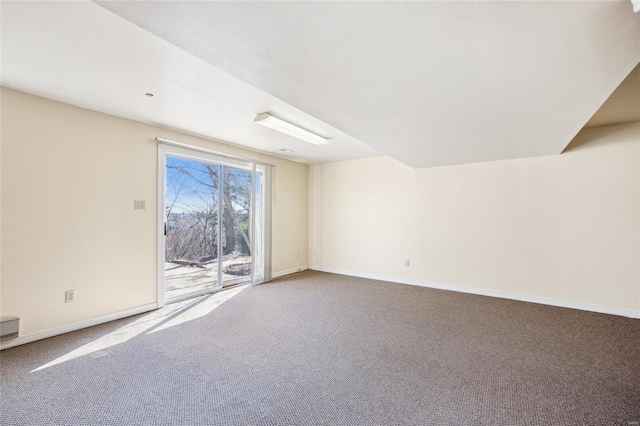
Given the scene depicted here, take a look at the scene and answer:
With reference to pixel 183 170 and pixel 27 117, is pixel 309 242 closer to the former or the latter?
pixel 183 170

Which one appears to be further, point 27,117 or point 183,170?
point 183,170

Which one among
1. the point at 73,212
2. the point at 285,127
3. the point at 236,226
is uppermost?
the point at 285,127

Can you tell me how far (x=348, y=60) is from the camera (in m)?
1.69

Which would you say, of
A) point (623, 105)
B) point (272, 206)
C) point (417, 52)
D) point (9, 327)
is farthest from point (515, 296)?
point (9, 327)

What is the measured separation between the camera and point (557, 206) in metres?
3.95

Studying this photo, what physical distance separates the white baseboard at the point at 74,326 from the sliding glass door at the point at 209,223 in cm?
36

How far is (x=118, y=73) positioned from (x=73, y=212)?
169cm

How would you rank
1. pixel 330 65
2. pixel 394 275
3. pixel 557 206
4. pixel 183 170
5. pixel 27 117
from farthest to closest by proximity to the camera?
pixel 394 275, pixel 183 170, pixel 557 206, pixel 27 117, pixel 330 65

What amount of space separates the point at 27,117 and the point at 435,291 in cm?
571

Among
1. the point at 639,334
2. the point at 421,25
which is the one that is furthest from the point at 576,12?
the point at 639,334

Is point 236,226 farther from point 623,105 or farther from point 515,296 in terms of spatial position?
point 623,105

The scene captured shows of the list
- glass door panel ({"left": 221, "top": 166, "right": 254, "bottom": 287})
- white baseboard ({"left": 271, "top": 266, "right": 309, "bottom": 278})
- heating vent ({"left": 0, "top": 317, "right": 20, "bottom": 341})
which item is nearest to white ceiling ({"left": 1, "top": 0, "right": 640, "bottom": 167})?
glass door panel ({"left": 221, "top": 166, "right": 254, "bottom": 287})

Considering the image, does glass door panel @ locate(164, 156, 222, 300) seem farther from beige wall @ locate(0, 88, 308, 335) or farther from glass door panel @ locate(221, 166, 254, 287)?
beige wall @ locate(0, 88, 308, 335)

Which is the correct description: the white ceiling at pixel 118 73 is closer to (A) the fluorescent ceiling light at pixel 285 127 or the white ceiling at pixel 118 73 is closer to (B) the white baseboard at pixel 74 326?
(A) the fluorescent ceiling light at pixel 285 127
